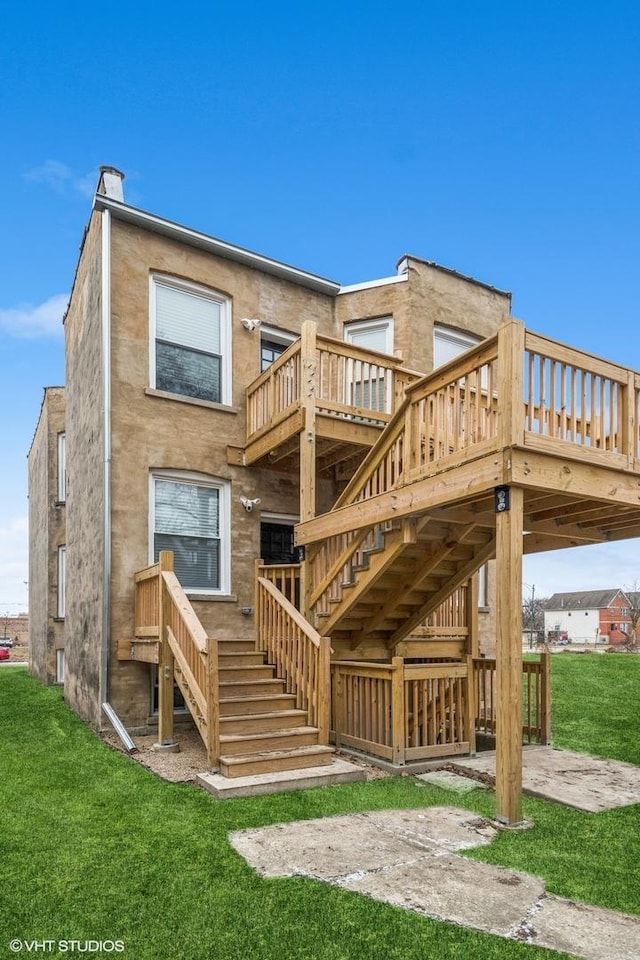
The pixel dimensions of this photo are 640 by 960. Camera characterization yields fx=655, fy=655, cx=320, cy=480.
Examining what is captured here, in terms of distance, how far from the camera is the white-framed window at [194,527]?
9930mm

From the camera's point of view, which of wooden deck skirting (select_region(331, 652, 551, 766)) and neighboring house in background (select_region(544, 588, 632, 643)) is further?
neighboring house in background (select_region(544, 588, 632, 643))

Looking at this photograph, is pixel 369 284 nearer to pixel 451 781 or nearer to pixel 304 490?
pixel 304 490

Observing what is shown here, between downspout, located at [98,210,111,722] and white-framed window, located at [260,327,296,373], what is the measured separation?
275 centimetres

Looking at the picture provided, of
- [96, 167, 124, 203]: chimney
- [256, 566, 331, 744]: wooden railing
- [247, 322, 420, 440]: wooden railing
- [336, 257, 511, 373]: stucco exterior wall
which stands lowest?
[256, 566, 331, 744]: wooden railing

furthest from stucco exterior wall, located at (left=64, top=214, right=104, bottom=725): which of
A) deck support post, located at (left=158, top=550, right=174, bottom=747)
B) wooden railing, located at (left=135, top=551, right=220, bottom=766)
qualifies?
deck support post, located at (left=158, top=550, right=174, bottom=747)

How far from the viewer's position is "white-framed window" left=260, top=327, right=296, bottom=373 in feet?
37.6

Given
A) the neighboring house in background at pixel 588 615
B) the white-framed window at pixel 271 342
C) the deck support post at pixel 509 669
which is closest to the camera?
the deck support post at pixel 509 669

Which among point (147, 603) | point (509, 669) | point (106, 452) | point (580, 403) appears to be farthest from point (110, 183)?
point (509, 669)

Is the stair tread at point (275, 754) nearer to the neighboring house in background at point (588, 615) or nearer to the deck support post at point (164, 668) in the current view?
the deck support post at point (164, 668)

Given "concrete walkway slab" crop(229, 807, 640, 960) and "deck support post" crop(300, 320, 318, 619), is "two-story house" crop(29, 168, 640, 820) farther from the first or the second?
"concrete walkway slab" crop(229, 807, 640, 960)

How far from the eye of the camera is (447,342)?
1288 centimetres

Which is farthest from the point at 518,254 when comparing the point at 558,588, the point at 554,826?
the point at 558,588

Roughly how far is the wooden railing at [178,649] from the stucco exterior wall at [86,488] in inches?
41.1

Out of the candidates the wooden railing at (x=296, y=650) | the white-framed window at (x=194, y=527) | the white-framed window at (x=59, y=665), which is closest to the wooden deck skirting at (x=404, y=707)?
the wooden railing at (x=296, y=650)
